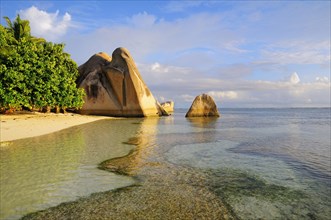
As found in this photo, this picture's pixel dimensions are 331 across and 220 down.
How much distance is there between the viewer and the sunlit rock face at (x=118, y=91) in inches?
1651

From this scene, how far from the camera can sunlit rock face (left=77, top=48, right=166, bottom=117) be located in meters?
41.9

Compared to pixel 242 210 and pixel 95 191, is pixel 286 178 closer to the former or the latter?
pixel 242 210

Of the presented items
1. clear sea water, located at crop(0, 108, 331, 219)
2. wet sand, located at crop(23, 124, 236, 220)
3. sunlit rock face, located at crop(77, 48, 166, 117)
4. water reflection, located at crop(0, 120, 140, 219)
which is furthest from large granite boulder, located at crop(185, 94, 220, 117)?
wet sand, located at crop(23, 124, 236, 220)

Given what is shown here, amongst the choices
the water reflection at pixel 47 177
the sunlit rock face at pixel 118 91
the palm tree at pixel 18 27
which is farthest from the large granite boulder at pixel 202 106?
the water reflection at pixel 47 177

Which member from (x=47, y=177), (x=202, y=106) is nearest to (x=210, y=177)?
(x=47, y=177)

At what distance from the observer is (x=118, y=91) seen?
139 ft

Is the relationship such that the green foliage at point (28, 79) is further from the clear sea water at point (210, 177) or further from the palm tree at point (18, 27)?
the clear sea water at point (210, 177)

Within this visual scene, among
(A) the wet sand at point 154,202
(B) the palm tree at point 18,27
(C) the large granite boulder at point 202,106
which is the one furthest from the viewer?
(C) the large granite boulder at point 202,106

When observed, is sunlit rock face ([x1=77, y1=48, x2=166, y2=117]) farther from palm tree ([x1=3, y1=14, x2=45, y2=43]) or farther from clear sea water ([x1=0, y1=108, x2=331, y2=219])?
clear sea water ([x1=0, y1=108, x2=331, y2=219])

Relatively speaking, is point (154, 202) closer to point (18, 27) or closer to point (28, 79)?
point (28, 79)

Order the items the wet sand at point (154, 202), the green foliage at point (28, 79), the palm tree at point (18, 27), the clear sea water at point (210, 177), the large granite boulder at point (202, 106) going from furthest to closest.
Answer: the large granite boulder at point (202, 106) → the palm tree at point (18, 27) → the green foliage at point (28, 79) → the clear sea water at point (210, 177) → the wet sand at point (154, 202)

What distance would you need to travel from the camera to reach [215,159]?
10508mm

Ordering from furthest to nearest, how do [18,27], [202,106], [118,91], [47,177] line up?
[202,106] → [118,91] → [18,27] → [47,177]

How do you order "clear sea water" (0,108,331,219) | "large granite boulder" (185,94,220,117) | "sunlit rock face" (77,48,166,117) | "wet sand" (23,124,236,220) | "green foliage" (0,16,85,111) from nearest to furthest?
"wet sand" (23,124,236,220) → "clear sea water" (0,108,331,219) → "green foliage" (0,16,85,111) → "sunlit rock face" (77,48,166,117) → "large granite boulder" (185,94,220,117)
